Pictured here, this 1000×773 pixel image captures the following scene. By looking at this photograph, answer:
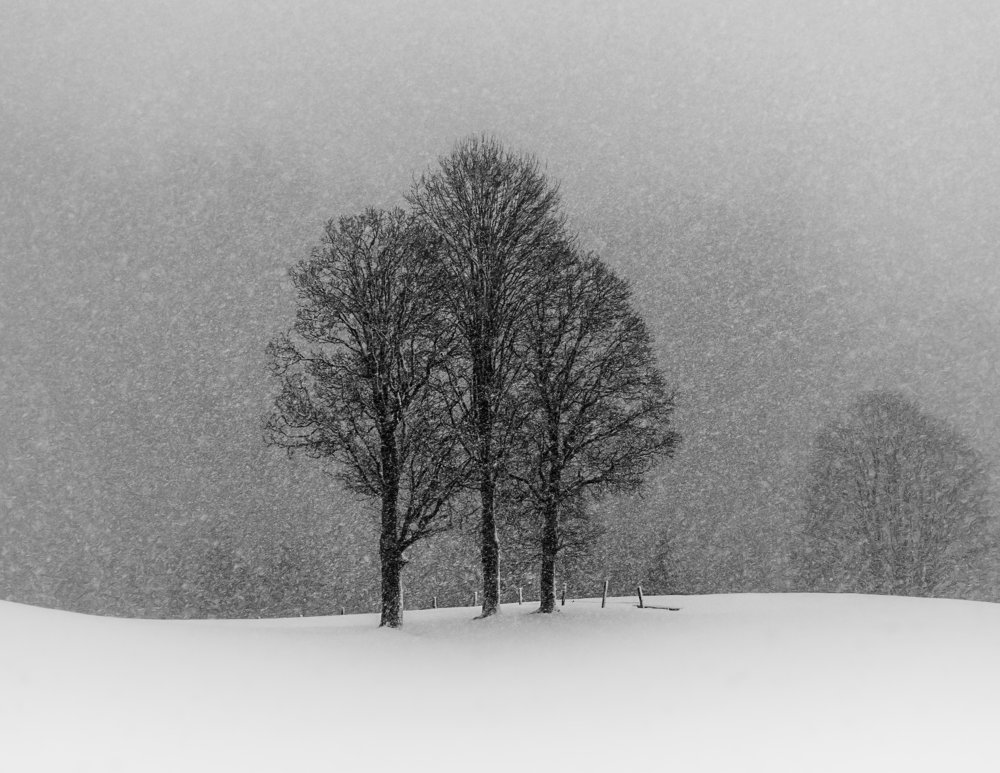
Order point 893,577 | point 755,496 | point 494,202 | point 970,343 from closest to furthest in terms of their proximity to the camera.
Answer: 1. point 494,202
2. point 893,577
3. point 755,496
4. point 970,343

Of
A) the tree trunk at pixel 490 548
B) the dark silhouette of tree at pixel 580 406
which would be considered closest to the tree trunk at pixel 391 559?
the tree trunk at pixel 490 548

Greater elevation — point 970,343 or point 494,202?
point 970,343

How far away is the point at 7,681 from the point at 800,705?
32.5ft

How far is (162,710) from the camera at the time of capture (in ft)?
31.4

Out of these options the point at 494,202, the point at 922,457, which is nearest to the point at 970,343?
the point at 922,457

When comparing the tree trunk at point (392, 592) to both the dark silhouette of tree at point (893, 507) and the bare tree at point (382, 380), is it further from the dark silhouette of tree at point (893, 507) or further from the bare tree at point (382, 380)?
the dark silhouette of tree at point (893, 507)

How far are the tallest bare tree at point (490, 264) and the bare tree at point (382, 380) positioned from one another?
0.95 m

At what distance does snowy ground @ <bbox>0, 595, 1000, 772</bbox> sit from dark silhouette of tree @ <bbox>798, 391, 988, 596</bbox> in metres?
22.3

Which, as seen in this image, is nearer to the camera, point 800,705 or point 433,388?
point 800,705

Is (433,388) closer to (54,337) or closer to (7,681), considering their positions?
(7,681)

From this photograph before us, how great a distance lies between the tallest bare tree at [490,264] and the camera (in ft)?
77.2

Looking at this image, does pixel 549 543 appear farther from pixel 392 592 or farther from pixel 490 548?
pixel 392 592

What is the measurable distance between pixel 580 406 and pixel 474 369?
12.0 feet

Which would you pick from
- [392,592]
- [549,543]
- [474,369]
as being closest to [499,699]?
[392,592]
